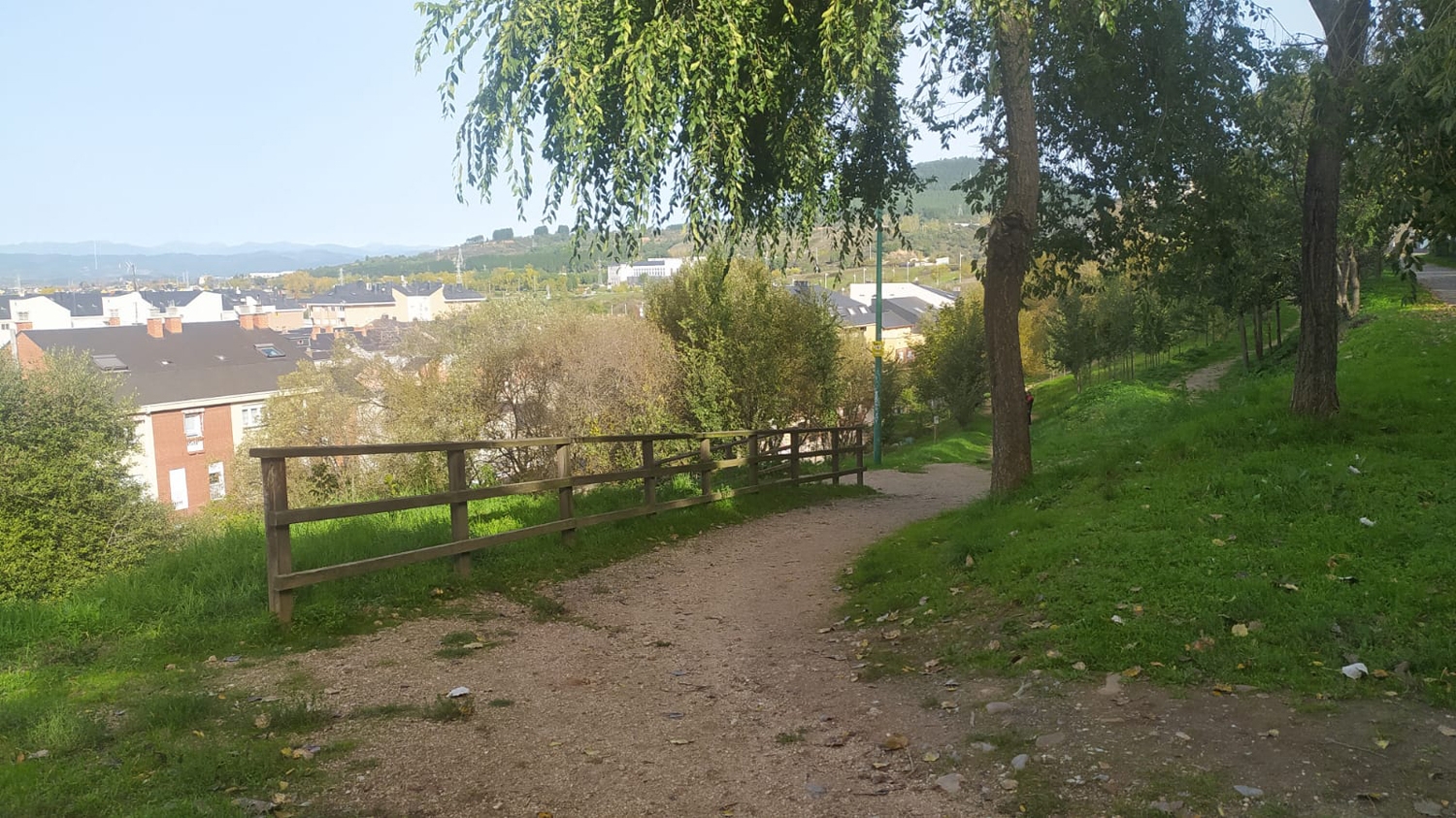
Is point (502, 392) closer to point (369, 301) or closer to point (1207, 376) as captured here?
point (1207, 376)

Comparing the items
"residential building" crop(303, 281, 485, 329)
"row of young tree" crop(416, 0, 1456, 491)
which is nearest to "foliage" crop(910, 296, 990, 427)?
"row of young tree" crop(416, 0, 1456, 491)

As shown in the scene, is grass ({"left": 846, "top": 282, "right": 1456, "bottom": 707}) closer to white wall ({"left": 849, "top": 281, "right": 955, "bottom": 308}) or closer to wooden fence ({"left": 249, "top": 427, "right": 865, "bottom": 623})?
wooden fence ({"left": 249, "top": 427, "right": 865, "bottom": 623})

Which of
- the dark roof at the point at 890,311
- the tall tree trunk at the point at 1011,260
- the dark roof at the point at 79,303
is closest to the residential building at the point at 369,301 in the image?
the dark roof at the point at 79,303

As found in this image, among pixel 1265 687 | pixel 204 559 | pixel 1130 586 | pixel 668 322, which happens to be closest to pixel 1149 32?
pixel 1130 586

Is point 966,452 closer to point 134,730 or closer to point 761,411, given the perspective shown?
point 761,411

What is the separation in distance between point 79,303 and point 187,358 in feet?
176

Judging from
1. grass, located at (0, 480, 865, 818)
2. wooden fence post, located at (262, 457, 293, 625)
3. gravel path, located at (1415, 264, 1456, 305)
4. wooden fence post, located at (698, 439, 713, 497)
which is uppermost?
gravel path, located at (1415, 264, 1456, 305)

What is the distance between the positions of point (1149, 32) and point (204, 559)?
10.6 meters

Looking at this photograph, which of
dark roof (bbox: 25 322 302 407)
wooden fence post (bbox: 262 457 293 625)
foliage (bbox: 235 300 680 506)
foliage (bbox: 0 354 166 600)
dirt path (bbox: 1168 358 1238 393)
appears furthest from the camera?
dark roof (bbox: 25 322 302 407)

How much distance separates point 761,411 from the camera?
27.3 m

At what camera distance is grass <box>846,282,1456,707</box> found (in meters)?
4.84

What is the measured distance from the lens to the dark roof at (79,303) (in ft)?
335

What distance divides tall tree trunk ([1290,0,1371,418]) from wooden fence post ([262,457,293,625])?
880 centimetres

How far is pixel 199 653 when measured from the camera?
5680 millimetres
